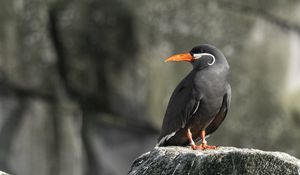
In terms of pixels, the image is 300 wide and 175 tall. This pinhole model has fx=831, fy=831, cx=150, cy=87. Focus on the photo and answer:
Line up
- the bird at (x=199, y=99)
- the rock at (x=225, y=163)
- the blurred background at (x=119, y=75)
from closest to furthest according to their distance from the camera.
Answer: the rock at (x=225, y=163), the bird at (x=199, y=99), the blurred background at (x=119, y=75)

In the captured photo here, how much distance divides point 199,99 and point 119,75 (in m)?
6.65

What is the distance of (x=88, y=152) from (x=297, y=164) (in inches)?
387

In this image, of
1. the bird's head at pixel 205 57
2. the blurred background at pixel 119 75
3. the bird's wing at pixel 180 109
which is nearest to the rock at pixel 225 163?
the bird's wing at pixel 180 109

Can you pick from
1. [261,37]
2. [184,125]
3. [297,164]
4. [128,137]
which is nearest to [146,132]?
[128,137]

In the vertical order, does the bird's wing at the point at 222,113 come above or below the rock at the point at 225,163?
above

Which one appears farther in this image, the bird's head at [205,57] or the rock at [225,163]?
the bird's head at [205,57]

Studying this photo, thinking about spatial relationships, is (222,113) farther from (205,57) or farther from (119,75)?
(119,75)

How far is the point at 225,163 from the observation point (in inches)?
207

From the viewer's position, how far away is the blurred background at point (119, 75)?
46.1 ft

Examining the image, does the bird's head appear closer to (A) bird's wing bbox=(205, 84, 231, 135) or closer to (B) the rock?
(A) bird's wing bbox=(205, 84, 231, 135)

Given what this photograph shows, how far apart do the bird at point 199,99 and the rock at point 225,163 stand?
1.63 m

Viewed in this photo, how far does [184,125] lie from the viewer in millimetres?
7734

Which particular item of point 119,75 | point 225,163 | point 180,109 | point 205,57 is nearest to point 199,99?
point 180,109

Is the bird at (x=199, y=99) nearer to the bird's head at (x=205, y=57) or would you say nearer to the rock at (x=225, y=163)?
the bird's head at (x=205, y=57)
